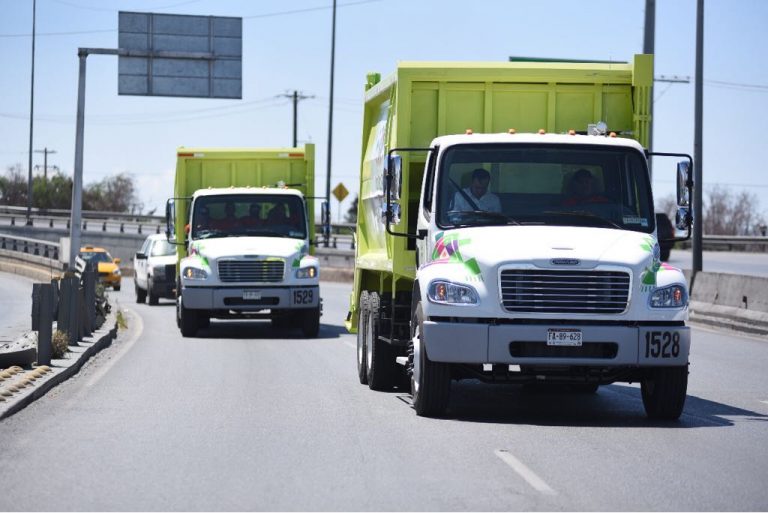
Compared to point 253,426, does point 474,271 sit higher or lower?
higher

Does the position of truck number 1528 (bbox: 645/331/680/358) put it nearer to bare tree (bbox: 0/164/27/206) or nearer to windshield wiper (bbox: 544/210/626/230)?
windshield wiper (bbox: 544/210/626/230)

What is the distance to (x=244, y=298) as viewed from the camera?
77.8 ft

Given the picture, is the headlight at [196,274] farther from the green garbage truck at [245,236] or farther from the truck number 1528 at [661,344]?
the truck number 1528 at [661,344]

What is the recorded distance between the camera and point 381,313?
14219 mm

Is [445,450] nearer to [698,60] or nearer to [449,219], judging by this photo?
[449,219]

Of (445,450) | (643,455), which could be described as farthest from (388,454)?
(643,455)

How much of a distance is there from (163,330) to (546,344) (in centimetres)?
1552

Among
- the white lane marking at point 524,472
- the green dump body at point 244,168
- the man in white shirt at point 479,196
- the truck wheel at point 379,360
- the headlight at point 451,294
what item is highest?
the green dump body at point 244,168

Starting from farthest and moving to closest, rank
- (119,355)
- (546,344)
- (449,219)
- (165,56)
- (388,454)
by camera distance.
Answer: (165,56) → (119,355) → (449,219) → (546,344) → (388,454)

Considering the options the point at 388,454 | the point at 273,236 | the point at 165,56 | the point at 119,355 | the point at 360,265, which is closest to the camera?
the point at 388,454

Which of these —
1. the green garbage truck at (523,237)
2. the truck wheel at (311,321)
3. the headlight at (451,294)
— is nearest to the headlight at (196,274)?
the truck wheel at (311,321)

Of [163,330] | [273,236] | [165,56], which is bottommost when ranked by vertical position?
[163,330]

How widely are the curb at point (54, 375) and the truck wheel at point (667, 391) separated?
538 centimetres

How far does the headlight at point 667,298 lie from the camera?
11398mm
